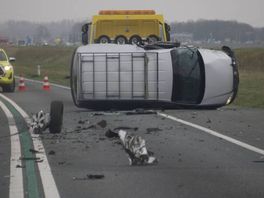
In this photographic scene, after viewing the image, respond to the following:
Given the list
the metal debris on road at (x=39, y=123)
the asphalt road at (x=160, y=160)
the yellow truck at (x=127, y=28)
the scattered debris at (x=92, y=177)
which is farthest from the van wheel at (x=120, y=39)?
the scattered debris at (x=92, y=177)

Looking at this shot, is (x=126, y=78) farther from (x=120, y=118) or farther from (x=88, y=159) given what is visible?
(x=88, y=159)

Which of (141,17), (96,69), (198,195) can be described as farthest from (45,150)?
(141,17)

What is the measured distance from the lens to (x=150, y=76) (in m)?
17.0

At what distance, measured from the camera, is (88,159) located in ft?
32.6

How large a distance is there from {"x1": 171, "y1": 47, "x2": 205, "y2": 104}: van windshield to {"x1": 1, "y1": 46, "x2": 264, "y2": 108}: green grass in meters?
5.29

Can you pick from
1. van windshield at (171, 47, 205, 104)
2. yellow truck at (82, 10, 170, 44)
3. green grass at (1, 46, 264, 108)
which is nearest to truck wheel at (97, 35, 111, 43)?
yellow truck at (82, 10, 170, 44)

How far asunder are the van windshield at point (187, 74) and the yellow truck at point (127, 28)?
5.03 meters

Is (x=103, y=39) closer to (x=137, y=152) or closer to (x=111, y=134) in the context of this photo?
(x=111, y=134)

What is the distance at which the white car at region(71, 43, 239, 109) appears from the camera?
55.7ft

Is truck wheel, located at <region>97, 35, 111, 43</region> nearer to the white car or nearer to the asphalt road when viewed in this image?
the white car

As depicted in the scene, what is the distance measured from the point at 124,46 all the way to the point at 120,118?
249cm

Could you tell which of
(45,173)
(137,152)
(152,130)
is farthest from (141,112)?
(45,173)

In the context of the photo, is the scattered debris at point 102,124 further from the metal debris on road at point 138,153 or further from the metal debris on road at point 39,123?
the metal debris on road at point 138,153

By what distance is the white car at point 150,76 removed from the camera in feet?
55.7
